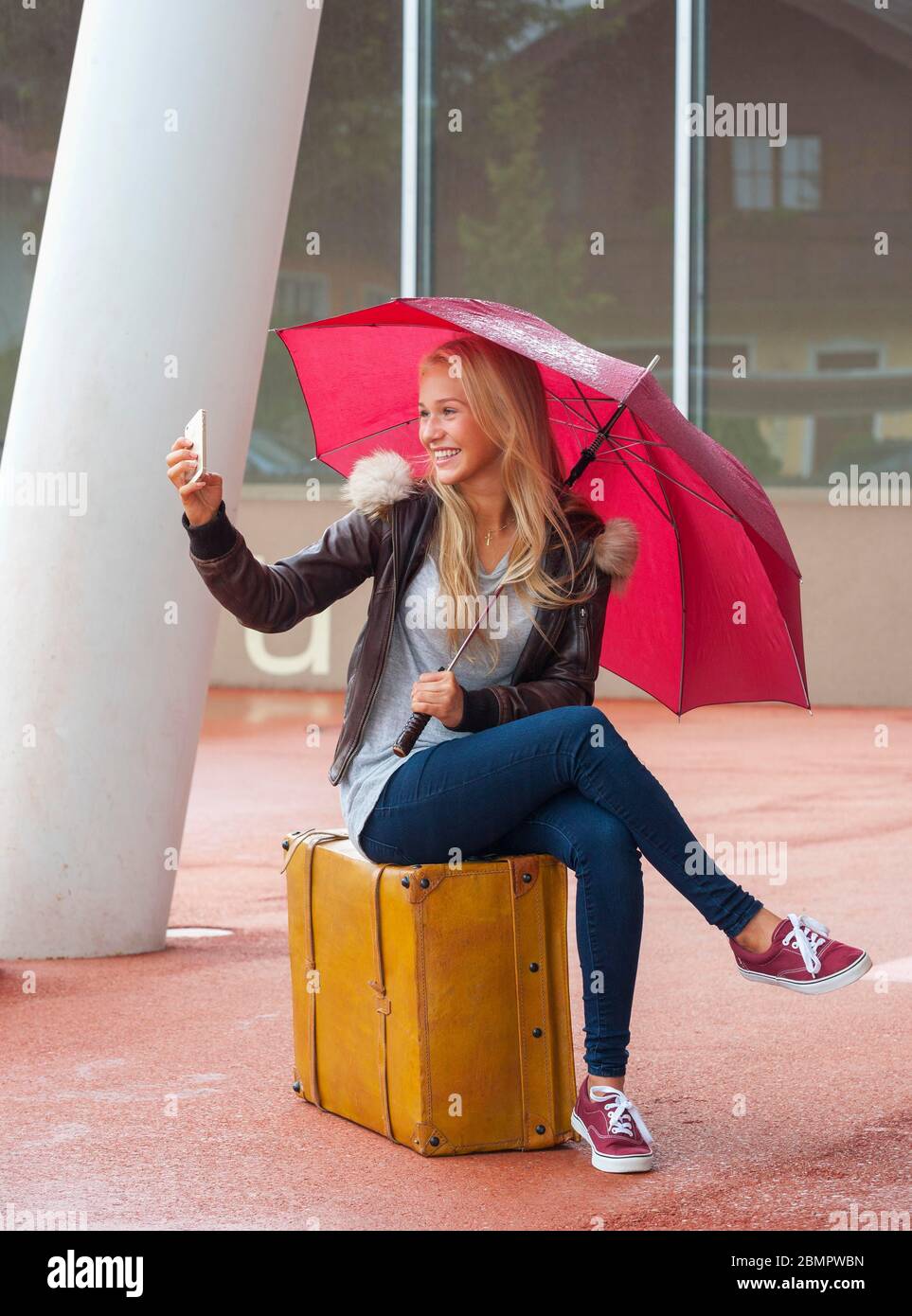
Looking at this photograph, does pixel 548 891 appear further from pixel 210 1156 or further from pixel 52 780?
pixel 52 780

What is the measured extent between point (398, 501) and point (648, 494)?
0.53 metres

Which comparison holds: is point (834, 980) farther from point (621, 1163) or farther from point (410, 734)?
point (410, 734)

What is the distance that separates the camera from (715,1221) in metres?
2.60

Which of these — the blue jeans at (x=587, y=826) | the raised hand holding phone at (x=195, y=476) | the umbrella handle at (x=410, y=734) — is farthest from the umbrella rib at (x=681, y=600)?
the raised hand holding phone at (x=195, y=476)

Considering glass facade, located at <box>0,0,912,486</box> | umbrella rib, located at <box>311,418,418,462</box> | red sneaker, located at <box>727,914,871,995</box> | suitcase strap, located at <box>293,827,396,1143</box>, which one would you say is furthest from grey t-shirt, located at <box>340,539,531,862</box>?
glass facade, located at <box>0,0,912,486</box>

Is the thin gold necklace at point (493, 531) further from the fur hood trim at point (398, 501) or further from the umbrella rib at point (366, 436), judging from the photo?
the umbrella rib at point (366, 436)

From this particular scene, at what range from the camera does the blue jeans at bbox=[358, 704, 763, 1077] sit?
9.39ft

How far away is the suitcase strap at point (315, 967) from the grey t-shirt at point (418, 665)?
0.13m

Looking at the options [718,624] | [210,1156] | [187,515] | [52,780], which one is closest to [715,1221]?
[210,1156]

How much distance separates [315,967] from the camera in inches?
125

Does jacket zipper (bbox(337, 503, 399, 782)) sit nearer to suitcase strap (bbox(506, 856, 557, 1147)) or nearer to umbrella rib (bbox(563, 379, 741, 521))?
suitcase strap (bbox(506, 856, 557, 1147))

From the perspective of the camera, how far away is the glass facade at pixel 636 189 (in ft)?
40.7

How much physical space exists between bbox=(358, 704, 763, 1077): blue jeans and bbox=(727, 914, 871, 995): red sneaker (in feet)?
0.21
